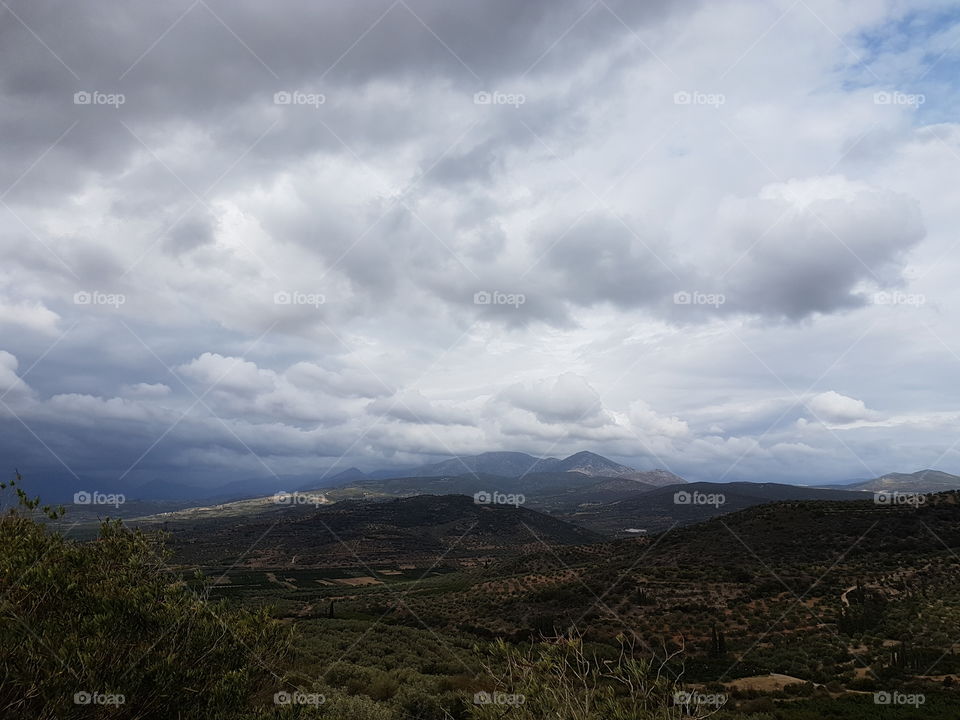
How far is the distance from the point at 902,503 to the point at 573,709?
253 feet

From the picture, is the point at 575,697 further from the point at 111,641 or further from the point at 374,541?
the point at 374,541

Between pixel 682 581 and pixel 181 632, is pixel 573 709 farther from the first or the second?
pixel 682 581

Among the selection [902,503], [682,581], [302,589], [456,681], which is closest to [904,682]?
[456,681]

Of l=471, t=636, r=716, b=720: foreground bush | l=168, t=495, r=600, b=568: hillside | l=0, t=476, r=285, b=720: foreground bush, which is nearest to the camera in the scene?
l=0, t=476, r=285, b=720: foreground bush

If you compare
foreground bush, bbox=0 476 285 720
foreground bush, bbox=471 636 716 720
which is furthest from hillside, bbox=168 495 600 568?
foreground bush, bbox=471 636 716 720

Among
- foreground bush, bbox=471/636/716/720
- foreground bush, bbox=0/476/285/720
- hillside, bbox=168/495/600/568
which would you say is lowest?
hillside, bbox=168/495/600/568

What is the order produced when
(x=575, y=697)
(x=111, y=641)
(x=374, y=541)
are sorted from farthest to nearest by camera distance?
(x=374, y=541)
(x=575, y=697)
(x=111, y=641)

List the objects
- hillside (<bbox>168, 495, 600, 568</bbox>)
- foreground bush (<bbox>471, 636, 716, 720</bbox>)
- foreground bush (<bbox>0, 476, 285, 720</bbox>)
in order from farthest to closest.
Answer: hillside (<bbox>168, 495, 600, 568</bbox>), foreground bush (<bbox>471, 636, 716, 720</bbox>), foreground bush (<bbox>0, 476, 285, 720</bbox>)

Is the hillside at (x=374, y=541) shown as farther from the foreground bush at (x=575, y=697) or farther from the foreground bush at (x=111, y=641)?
the foreground bush at (x=575, y=697)

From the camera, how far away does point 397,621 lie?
1890 inches

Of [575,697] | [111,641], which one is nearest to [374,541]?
[111,641]

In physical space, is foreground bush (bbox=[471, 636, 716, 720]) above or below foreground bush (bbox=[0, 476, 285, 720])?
below

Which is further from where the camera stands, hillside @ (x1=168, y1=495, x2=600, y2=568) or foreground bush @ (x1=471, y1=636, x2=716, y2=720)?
hillside @ (x1=168, y1=495, x2=600, y2=568)

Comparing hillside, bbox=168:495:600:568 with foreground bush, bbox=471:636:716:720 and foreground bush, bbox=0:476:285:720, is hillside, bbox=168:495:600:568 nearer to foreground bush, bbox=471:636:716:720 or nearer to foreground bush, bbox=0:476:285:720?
foreground bush, bbox=0:476:285:720
